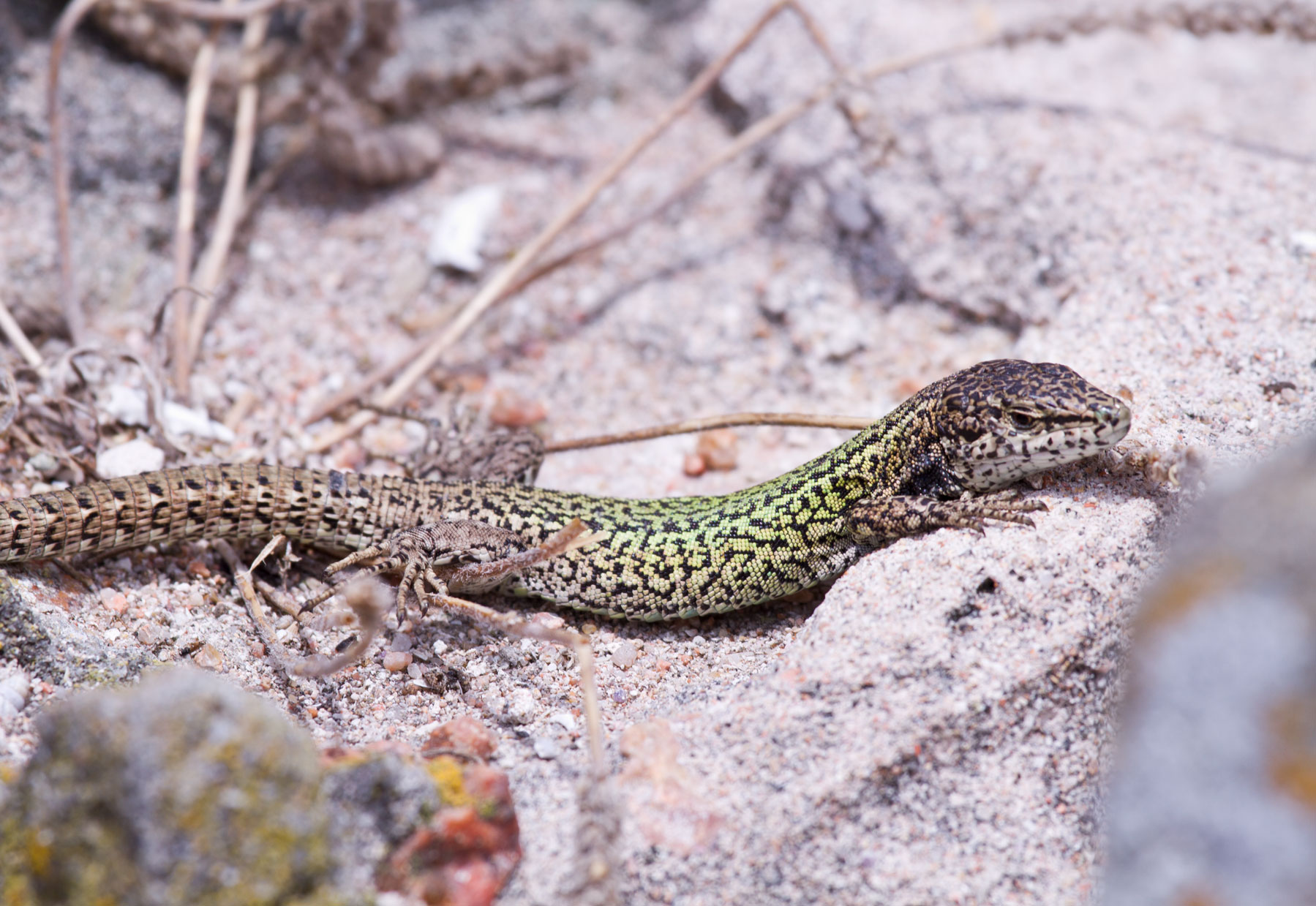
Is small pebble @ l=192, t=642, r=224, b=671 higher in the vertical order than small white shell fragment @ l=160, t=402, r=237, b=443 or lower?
lower

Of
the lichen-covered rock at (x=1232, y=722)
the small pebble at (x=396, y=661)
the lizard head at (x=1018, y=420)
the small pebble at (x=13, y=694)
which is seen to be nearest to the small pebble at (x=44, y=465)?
the small pebble at (x=13, y=694)

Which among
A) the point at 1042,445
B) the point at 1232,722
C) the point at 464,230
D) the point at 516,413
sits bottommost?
the point at 516,413

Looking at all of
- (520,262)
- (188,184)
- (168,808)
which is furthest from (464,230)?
(168,808)

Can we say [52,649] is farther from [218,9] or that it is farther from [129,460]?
[218,9]

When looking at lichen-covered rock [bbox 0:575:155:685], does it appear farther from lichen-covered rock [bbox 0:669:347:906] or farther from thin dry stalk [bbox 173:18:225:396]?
thin dry stalk [bbox 173:18:225:396]

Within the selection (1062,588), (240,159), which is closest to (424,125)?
(240,159)

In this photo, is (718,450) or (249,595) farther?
(718,450)

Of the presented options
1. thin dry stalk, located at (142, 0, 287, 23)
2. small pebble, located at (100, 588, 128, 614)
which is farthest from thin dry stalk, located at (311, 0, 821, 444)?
thin dry stalk, located at (142, 0, 287, 23)
